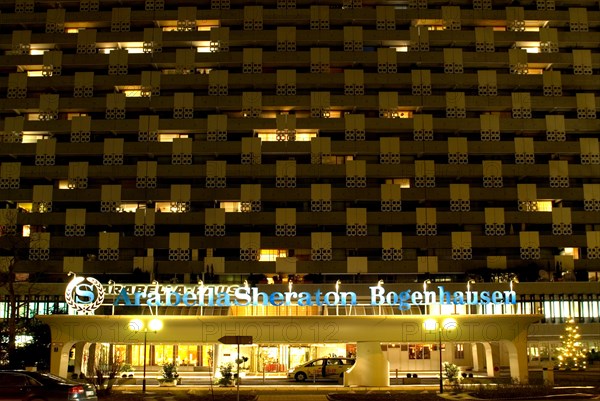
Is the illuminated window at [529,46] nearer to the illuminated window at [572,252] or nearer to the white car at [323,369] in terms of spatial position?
the illuminated window at [572,252]

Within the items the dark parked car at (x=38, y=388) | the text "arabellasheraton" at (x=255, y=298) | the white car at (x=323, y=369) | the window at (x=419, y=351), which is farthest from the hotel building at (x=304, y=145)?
the dark parked car at (x=38, y=388)

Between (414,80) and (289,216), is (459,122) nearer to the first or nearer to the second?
(414,80)

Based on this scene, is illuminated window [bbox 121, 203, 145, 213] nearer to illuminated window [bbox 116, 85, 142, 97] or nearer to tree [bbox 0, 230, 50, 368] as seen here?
tree [bbox 0, 230, 50, 368]

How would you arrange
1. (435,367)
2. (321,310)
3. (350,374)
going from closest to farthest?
(350,374) → (321,310) → (435,367)

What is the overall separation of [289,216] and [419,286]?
1377 cm

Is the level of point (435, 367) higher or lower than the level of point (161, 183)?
lower

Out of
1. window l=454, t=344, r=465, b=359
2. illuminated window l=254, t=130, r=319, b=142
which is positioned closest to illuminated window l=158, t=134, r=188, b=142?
illuminated window l=254, t=130, r=319, b=142

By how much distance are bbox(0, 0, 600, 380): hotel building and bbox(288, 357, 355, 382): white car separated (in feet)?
50.3

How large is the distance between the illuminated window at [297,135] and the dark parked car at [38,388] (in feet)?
161

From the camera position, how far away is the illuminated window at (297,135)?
80.4 metres

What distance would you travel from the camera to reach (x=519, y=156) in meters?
79.5

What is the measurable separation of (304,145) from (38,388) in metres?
48.9

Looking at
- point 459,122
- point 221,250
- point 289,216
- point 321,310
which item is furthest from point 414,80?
point 321,310

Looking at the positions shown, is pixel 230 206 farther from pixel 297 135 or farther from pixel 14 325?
pixel 14 325
